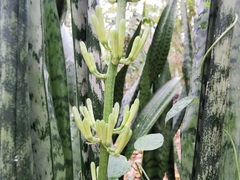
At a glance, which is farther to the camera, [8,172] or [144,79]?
[144,79]

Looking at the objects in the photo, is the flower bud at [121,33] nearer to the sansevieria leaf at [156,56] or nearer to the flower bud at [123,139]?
the flower bud at [123,139]

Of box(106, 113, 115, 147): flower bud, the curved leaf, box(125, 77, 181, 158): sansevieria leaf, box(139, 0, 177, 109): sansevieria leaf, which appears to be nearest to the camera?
box(106, 113, 115, 147): flower bud

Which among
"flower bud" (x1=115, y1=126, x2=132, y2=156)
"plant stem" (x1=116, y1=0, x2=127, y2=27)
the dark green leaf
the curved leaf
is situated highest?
"plant stem" (x1=116, y1=0, x2=127, y2=27)

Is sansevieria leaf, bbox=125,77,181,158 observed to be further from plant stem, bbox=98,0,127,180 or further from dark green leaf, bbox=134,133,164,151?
plant stem, bbox=98,0,127,180

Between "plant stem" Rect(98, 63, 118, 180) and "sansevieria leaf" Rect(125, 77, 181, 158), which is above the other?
"plant stem" Rect(98, 63, 118, 180)

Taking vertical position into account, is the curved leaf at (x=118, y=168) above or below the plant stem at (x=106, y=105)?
below

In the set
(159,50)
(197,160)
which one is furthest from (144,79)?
(197,160)

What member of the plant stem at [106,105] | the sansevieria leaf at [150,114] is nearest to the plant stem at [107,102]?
the plant stem at [106,105]

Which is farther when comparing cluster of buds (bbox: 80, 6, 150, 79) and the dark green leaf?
the dark green leaf

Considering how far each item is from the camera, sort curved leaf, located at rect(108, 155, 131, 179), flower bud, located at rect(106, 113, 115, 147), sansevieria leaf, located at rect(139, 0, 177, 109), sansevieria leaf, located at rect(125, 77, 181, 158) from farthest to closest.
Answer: sansevieria leaf, located at rect(139, 0, 177, 109)
sansevieria leaf, located at rect(125, 77, 181, 158)
curved leaf, located at rect(108, 155, 131, 179)
flower bud, located at rect(106, 113, 115, 147)

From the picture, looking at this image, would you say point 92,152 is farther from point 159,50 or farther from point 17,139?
point 159,50

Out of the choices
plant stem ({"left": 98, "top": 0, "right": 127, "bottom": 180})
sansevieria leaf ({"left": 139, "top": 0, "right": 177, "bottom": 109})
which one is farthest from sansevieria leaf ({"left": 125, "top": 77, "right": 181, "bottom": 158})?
plant stem ({"left": 98, "top": 0, "right": 127, "bottom": 180})

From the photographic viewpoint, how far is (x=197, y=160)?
33 centimetres

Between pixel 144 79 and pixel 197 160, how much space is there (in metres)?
0.32
